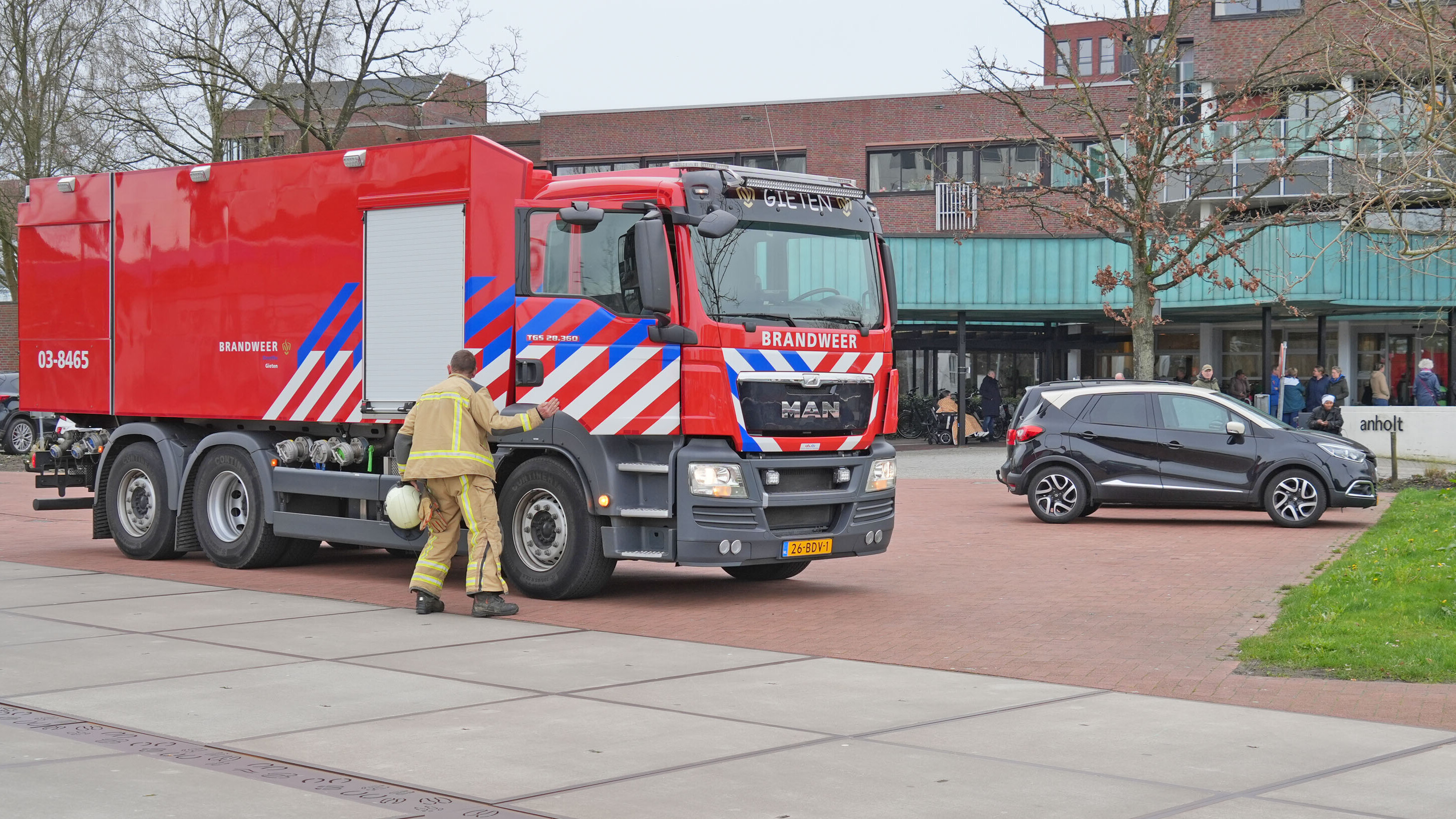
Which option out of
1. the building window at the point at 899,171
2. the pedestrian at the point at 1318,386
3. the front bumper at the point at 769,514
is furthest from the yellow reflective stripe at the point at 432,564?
the building window at the point at 899,171

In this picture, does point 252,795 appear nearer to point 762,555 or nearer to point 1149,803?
point 1149,803

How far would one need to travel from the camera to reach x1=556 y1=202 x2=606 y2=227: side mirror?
11094 millimetres

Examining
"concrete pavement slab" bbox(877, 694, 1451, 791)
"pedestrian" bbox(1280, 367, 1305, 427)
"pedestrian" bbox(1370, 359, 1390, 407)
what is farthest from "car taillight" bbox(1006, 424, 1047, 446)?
"pedestrian" bbox(1370, 359, 1390, 407)

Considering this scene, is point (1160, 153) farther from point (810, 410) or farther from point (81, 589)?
point (81, 589)

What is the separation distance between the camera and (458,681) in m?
8.23

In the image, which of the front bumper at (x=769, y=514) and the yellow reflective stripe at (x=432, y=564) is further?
the front bumper at (x=769, y=514)

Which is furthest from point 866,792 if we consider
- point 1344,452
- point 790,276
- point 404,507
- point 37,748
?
point 1344,452

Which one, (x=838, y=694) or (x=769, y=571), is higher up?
(x=769, y=571)

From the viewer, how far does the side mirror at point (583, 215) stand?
11.1 m

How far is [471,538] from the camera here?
10797 millimetres

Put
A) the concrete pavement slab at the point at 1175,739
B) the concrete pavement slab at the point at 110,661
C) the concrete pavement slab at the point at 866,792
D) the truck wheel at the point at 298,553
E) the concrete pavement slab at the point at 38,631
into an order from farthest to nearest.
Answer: the truck wheel at the point at 298,553
the concrete pavement slab at the point at 38,631
the concrete pavement slab at the point at 110,661
the concrete pavement slab at the point at 1175,739
the concrete pavement slab at the point at 866,792

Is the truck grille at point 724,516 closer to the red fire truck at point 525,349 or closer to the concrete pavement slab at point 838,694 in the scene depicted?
the red fire truck at point 525,349

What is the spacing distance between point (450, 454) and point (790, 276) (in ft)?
9.38

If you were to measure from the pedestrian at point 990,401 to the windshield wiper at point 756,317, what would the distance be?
27.0 m
